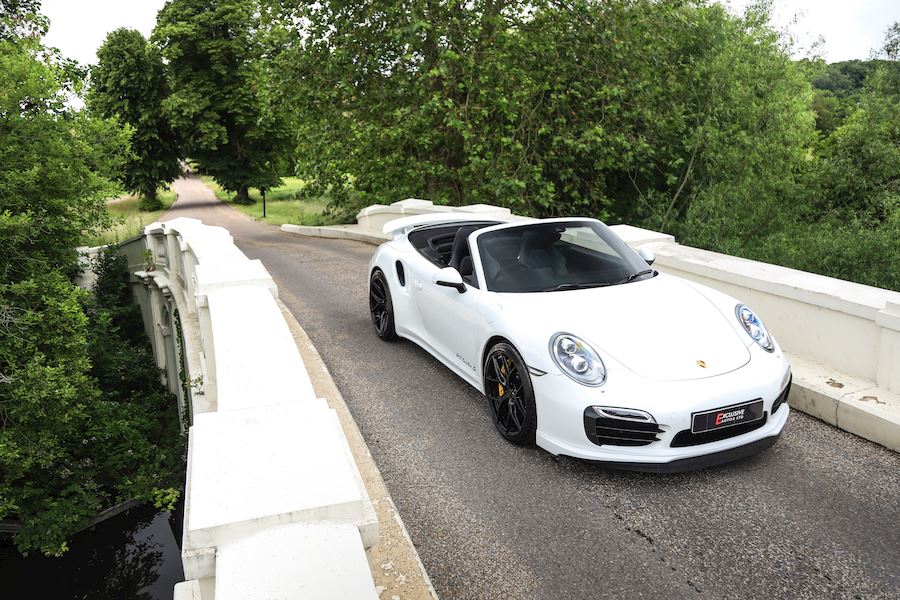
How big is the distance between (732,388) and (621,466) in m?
0.81

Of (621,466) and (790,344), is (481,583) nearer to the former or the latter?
(621,466)

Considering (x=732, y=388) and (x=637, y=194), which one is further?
(x=637, y=194)

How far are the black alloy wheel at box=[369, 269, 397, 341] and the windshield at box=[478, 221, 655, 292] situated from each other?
6.05 feet

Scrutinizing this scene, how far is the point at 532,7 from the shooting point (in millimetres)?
19875

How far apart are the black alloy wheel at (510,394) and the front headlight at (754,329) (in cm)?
157

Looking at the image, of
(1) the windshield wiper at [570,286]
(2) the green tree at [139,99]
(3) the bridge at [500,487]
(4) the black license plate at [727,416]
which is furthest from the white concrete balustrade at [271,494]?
(2) the green tree at [139,99]

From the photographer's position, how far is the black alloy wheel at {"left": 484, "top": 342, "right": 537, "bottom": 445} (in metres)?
4.58

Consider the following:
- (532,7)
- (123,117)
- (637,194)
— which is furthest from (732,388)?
(123,117)

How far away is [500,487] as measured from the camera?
4.32 metres

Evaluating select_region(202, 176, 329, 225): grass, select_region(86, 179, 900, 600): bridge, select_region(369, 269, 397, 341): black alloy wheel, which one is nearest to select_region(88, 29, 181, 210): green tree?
select_region(202, 176, 329, 225): grass

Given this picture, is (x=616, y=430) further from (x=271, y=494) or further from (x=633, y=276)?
(x=271, y=494)

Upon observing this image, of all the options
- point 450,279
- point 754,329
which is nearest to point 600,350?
point 754,329

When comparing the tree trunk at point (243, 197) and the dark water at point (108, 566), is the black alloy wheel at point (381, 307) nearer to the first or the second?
the dark water at point (108, 566)

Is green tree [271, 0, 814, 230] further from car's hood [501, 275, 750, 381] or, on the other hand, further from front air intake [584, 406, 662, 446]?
front air intake [584, 406, 662, 446]
